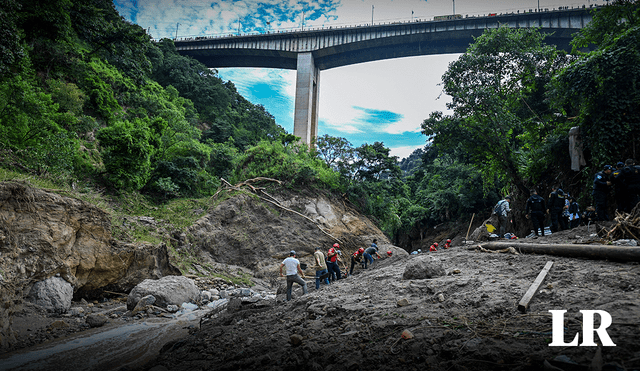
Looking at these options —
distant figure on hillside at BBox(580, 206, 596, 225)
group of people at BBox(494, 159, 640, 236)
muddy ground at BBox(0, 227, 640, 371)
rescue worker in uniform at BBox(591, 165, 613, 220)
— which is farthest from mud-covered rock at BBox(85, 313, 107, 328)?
Answer: distant figure on hillside at BBox(580, 206, 596, 225)

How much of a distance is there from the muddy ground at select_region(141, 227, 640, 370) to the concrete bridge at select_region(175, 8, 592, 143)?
2476 centimetres

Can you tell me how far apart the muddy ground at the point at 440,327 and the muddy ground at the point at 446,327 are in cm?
1

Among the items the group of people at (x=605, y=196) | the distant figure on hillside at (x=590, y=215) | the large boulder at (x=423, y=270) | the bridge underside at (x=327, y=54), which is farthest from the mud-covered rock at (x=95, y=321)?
the bridge underside at (x=327, y=54)

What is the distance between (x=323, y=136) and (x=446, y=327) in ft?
67.8

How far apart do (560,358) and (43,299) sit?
10.9 m

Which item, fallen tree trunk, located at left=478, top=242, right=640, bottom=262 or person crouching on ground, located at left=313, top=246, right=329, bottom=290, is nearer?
fallen tree trunk, located at left=478, top=242, right=640, bottom=262

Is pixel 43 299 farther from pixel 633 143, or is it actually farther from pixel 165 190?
pixel 633 143

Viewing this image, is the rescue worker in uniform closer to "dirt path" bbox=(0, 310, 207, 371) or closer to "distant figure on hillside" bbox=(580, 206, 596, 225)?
"distant figure on hillside" bbox=(580, 206, 596, 225)

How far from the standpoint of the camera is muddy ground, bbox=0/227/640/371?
120 inches
